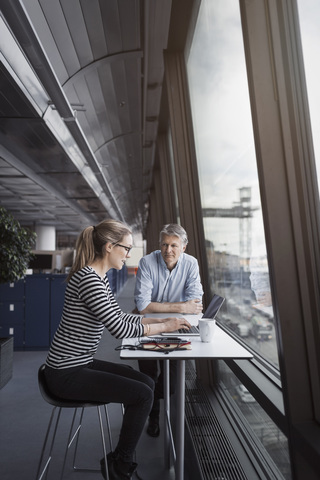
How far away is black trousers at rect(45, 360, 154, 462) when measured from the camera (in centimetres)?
195

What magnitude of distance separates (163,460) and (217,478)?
52 centimetres

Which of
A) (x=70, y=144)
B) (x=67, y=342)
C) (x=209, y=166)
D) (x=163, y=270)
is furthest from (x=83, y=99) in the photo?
(x=67, y=342)

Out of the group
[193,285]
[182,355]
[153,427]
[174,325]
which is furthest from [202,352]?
[153,427]

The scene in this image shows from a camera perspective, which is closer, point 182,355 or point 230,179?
point 182,355

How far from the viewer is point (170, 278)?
3189 millimetres

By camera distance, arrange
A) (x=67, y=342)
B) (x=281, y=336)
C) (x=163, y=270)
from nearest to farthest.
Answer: (x=281, y=336) < (x=67, y=342) < (x=163, y=270)

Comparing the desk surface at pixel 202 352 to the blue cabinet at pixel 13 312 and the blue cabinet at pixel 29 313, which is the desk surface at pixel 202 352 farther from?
the blue cabinet at pixel 13 312

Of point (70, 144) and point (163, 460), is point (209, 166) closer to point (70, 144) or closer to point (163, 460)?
point (163, 460)

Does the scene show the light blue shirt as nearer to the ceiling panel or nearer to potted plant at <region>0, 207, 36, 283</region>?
the ceiling panel

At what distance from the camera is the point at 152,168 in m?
9.21

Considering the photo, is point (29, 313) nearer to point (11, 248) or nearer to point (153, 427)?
point (11, 248)

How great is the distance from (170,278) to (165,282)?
5 cm

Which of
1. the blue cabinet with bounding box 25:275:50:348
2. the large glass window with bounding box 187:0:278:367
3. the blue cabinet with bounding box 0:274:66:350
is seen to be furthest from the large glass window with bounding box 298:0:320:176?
the blue cabinet with bounding box 25:275:50:348

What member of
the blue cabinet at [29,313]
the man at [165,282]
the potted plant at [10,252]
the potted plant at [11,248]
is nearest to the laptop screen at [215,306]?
the man at [165,282]
